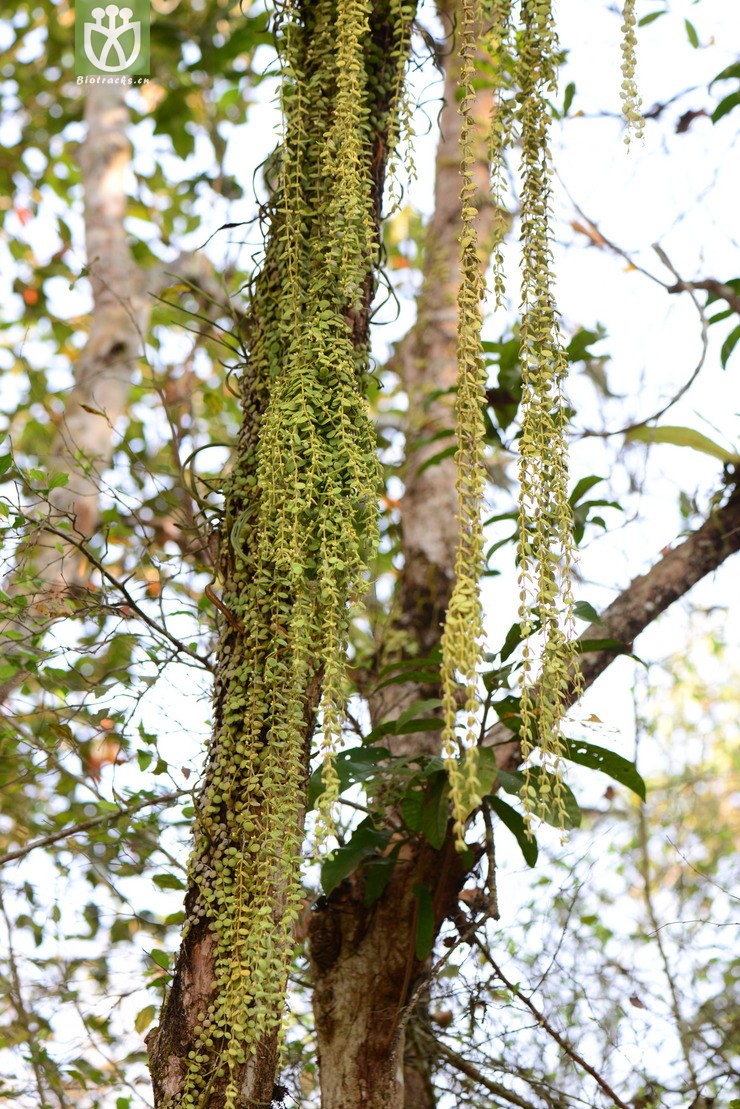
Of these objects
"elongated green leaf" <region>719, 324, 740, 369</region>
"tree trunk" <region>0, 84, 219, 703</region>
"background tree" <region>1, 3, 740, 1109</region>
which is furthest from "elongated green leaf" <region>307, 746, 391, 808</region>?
"tree trunk" <region>0, 84, 219, 703</region>

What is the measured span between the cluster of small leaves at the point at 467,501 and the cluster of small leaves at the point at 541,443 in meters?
0.09

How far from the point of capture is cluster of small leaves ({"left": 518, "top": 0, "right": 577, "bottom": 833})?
116cm

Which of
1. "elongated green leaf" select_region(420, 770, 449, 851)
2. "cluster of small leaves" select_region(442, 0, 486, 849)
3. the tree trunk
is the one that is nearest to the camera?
"cluster of small leaves" select_region(442, 0, 486, 849)

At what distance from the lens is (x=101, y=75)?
2666mm

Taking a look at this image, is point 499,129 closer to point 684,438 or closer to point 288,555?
point 288,555

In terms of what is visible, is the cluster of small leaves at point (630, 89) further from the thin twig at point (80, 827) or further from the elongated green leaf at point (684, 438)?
the thin twig at point (80, 827)

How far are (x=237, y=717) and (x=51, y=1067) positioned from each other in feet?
3.95

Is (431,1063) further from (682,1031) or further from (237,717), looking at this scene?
(237,717)

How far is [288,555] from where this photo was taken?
1307mm

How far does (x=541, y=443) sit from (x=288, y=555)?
334 mm

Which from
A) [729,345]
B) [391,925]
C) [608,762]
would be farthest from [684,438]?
[391,925]

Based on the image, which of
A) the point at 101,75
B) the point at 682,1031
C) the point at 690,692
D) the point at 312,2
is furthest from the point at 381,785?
the point at 690,692

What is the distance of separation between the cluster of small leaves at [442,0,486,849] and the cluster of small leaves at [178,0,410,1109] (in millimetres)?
193

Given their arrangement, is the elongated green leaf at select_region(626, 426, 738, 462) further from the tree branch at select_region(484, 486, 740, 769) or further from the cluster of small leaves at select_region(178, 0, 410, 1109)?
the cluster of small leaves at select_region(178, 0, 410, 1109)
